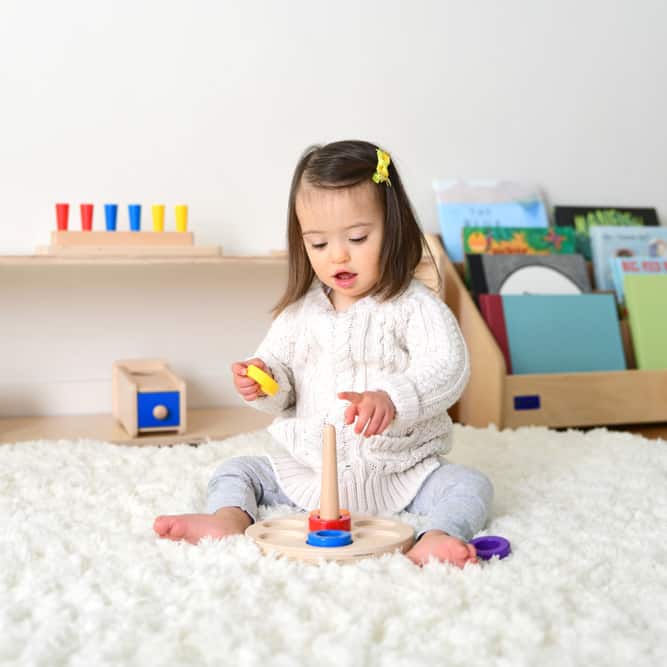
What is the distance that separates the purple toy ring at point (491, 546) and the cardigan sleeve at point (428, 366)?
0.16 m

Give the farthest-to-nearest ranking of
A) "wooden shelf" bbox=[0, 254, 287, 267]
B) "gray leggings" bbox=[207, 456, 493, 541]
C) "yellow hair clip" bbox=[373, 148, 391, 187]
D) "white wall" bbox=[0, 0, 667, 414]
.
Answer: "white wall" bbox=[0, 0, 667, 414] → "wooden shelf" bbox=[0, 254, 287, 267] → "yellow hair clip" bbox=[373, 148, 391, 187] → "gray leggings" bbox=[207, 456, 493, 541]

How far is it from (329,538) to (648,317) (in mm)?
1441

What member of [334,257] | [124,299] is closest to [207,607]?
[334,257]

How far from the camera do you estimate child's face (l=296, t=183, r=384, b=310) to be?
1131mm

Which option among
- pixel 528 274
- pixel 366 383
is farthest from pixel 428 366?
pixel 528 274

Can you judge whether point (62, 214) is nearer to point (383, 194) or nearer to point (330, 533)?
point (383, 194)

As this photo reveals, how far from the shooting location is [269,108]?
213 centimetres

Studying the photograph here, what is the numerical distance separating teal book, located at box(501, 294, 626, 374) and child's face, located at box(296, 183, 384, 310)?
3.17 ft

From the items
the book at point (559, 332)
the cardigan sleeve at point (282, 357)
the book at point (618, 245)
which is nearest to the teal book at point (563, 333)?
the book at point (559, 332)

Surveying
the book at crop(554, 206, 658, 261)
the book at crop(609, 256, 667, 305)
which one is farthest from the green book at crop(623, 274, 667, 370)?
the book at crop(554, 206, 658, 261)

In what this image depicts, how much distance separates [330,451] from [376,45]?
1449mm

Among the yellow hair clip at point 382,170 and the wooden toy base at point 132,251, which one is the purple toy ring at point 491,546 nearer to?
the yellow hair clip at point 382,170

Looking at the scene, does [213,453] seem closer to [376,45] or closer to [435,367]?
[435,367]

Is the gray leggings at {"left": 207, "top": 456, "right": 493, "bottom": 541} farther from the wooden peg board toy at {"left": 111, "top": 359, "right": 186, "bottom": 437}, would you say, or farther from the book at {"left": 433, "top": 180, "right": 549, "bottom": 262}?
the book at {"left": 433, "top": 180, "right": 549, "bottom": 262}
